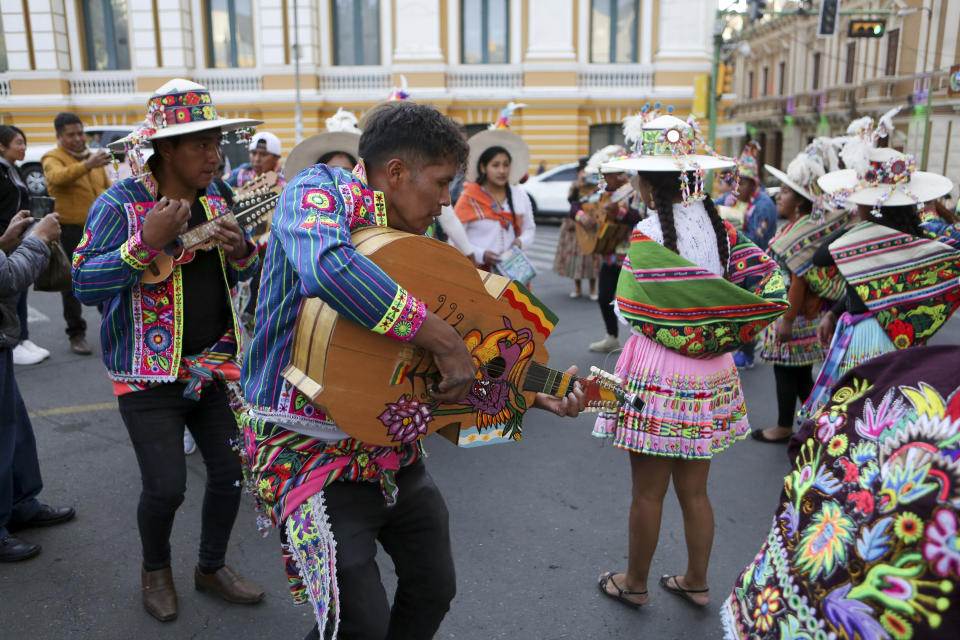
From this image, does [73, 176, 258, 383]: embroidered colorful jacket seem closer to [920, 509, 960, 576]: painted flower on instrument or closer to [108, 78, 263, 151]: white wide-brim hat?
[108, 78, 263, 151]: white wide-brim hat

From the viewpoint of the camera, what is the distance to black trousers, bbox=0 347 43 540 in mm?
3383

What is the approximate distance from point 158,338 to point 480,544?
1.81 metres

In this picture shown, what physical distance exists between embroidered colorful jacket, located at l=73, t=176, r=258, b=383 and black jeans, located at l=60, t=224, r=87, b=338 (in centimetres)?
476

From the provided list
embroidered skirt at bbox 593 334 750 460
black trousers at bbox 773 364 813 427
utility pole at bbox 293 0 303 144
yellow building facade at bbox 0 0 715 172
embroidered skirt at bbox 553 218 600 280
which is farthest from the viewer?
yellow building facade at bbox 0 0 715 172

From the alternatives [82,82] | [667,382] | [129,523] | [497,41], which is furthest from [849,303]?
[82,82]

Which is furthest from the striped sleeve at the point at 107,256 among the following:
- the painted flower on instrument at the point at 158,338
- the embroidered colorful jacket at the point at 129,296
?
the painted flower on instrument at the point at 158,338

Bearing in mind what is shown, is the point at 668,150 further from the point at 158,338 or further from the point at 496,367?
the point at 158,338

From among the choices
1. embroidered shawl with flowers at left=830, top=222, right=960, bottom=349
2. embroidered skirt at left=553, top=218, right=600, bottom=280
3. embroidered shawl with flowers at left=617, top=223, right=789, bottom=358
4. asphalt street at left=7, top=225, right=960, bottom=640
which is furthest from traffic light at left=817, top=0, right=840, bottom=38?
embroidered shawl with flowers at left=617, top=223, right=789, bottom=358

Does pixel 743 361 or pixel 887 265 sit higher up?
pixel 887 265

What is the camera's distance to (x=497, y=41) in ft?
73.5

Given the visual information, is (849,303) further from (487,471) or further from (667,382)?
(487,471)

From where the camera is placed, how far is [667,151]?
290 centimetres

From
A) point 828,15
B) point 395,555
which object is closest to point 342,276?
point 395,555

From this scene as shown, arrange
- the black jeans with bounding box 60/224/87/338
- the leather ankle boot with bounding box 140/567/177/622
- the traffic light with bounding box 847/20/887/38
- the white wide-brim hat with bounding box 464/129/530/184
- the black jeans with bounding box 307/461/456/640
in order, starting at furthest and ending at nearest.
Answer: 1. the traffic light with bounding box 847/20/887/38
2. the black jeans with bounding box 60/224/87/338
3. the white wide-brim hat with bounding box 464/129/530/184
4. the leather ankle boot with bounding box 140/567/177/622
5. the black jeans with bounding box 307/461/456/640
